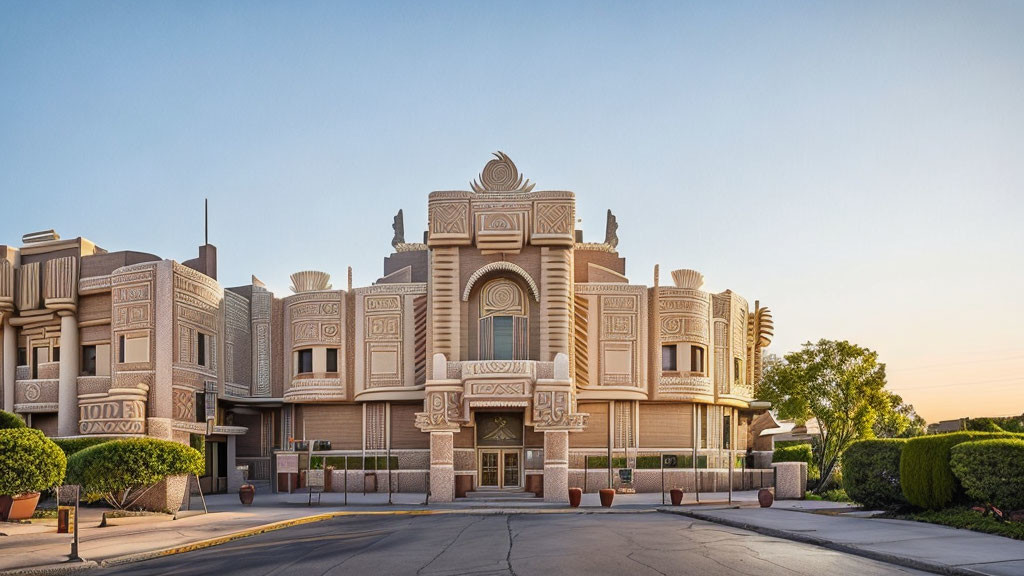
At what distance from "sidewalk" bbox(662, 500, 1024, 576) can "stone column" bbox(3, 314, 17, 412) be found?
34.9 metres

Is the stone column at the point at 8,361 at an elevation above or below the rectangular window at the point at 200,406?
above

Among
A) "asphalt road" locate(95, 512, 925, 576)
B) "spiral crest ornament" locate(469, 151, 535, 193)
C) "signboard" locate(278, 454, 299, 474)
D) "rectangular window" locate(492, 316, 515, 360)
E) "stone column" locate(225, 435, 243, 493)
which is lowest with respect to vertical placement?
"stone column" locate(225, 435, 243, 493)

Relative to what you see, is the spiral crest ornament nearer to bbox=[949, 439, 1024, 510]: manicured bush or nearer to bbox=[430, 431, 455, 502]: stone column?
bbox=[430, 431, 455, 502]: stone column

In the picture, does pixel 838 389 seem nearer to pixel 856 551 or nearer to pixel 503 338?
pixel 503 338

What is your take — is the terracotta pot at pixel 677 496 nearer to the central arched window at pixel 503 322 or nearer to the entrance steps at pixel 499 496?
the entrance steps at pixel 499 496

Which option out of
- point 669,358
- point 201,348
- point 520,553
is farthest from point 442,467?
point 520,553

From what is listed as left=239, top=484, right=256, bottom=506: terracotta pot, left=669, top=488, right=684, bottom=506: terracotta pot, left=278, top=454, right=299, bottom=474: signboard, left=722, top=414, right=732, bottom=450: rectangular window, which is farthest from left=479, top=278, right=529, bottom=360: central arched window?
left=722, top=414, right=732, bottom=450: rectangular window

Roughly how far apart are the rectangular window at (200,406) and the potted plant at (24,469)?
1505cm

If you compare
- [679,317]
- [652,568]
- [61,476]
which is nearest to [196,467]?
[61,476]

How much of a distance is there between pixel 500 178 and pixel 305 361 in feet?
47.6

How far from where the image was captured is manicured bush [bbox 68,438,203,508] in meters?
30.9

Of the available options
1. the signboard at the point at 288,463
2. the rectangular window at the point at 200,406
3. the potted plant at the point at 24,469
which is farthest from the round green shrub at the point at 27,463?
the rectangular window at the point at 200,406

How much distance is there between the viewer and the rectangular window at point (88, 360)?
4631cm

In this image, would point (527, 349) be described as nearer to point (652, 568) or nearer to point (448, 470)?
point (448, 470)
